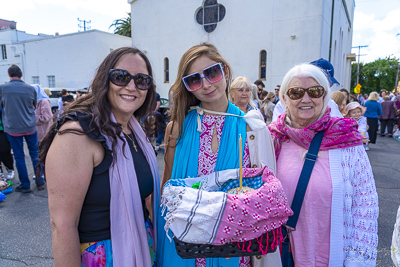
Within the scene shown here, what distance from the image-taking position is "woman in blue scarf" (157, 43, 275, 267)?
5.55 ft

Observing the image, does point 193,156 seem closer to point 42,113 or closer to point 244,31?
point 42,113

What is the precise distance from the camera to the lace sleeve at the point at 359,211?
156 centimetres

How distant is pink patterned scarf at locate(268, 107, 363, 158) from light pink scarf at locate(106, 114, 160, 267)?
3.27 ft

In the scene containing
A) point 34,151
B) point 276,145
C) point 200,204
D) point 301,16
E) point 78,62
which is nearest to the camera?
point 200,204

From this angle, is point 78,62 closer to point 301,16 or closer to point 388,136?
point 301,16

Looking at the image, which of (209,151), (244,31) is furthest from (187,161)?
(244,31)

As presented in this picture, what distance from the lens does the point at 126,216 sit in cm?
145

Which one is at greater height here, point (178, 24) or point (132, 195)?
point (178, 24)

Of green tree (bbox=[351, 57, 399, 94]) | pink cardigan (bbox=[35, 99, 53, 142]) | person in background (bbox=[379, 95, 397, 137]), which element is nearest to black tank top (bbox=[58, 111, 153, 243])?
pink cardigan (bbox=[35, 99, 53, 142])

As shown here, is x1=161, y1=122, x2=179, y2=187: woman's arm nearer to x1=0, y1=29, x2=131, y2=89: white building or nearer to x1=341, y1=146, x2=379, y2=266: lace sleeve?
x1=341, y1=146, x2=379, y2=266: lace sleeve

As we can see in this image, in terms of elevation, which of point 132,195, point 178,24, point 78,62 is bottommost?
point 132,195

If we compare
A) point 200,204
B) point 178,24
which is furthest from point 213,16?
point 200,204

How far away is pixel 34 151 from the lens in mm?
5297

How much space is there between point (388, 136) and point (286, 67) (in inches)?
247
